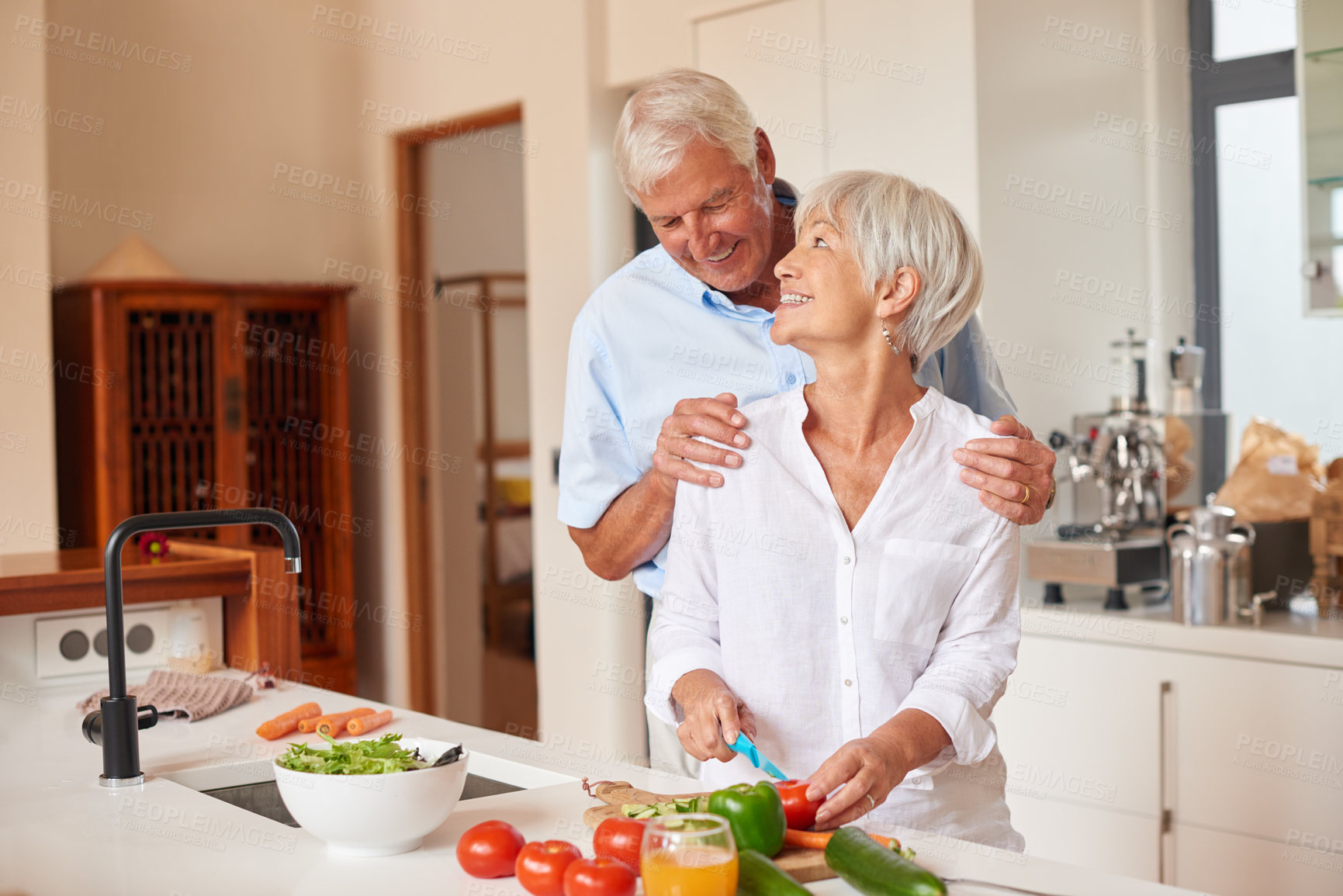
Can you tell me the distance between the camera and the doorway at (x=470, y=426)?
487 centimetres

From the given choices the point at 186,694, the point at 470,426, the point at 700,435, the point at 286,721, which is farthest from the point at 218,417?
the point at 700,435

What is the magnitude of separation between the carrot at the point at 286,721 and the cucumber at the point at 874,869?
3.60ft

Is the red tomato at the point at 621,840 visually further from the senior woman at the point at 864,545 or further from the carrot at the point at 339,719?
the carrot at the point at 339,719

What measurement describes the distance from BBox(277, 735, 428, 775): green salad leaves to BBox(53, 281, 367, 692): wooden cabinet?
3.18 metres

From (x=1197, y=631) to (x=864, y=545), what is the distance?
4.87ft

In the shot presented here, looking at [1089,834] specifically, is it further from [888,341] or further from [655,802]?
[655,802]

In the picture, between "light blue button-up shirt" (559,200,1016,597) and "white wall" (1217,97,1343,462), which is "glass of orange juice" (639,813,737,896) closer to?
"light blue button-up shirt" (559,200,1016,597)

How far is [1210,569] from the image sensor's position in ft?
9.45

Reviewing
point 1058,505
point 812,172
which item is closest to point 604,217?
point 812,172

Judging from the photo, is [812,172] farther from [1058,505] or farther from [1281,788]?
[1281,788]

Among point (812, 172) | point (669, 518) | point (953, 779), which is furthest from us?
point (812, 172)

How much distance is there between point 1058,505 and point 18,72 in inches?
143

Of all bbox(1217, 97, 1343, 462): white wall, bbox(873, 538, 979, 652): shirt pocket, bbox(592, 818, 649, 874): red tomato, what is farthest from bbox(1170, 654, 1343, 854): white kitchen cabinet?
bbox(592, 818, 649, 874): red tomato

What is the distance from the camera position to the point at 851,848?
122cm
